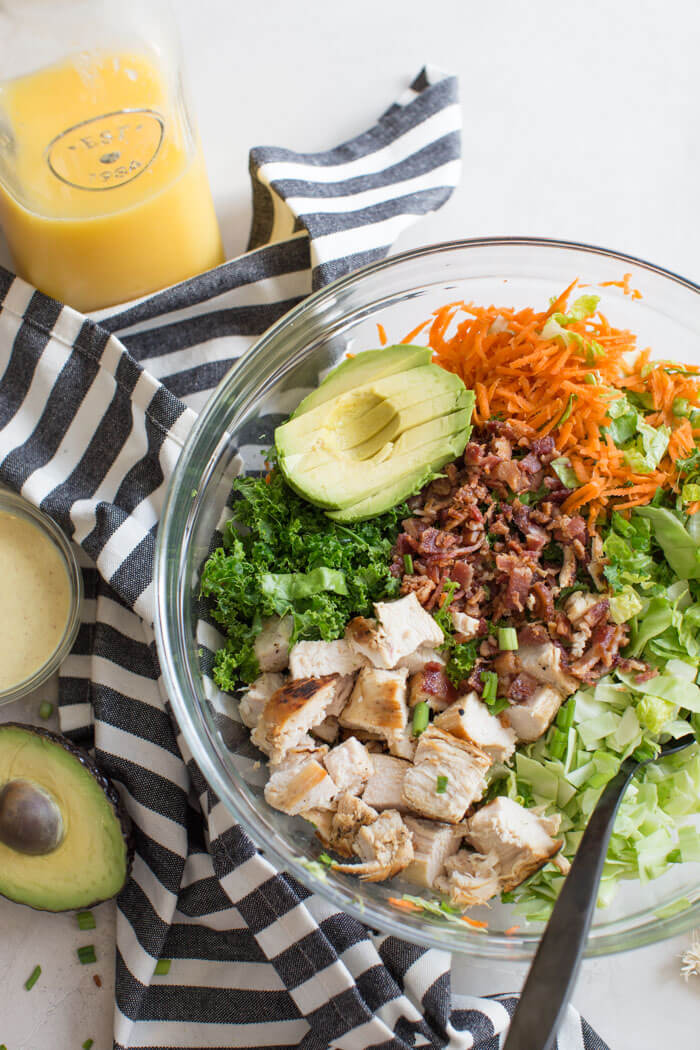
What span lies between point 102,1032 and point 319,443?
1700mm

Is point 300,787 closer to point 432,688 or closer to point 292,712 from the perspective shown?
point 292,712

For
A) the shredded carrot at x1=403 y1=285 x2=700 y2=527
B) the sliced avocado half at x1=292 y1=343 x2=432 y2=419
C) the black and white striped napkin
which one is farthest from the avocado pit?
the shredded carrot at x1=403 y1=285 x2=700 y2=527

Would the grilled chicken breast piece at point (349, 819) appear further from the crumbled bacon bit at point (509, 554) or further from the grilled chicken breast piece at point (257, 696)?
the crumbled bacon bit at point (509, 554)

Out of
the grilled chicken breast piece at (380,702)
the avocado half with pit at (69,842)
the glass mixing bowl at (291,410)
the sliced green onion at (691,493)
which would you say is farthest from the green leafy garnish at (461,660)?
the avocado half with pit at (69,842)

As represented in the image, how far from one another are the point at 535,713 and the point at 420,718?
0.27m

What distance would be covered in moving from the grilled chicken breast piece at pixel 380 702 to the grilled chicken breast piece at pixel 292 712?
0.23 ft

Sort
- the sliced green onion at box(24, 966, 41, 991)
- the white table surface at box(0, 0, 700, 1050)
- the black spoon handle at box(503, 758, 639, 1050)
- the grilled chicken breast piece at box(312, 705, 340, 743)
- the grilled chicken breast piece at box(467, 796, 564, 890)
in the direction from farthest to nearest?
1. the white table surface at box(0, 0, 700, 1050)
2. the sliced green onion at box(24, 966, 41, 991)
3. the grilled chicken breast piece at box(312, 705, 340, 743)
4. the grilled chicken breast piece at box(467, 796, 564, 890)
5. the black spoon handle at box(503, 758, 639, 1050)

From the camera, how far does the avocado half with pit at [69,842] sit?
7.38 feet

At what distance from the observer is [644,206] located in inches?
109

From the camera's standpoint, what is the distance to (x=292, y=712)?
1973 mm

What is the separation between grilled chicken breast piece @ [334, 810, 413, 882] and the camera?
1954 mm

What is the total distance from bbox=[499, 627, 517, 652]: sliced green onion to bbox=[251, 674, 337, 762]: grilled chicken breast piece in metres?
0.41

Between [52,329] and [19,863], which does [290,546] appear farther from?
[19,863]

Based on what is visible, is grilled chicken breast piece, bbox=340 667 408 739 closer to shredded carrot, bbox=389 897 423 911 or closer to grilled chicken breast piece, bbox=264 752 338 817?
grilled chicken breast piece, bbox=264 752 338 817
